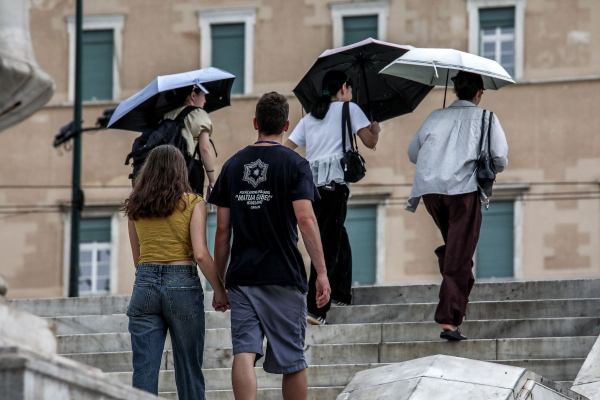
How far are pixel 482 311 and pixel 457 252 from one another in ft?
4.08

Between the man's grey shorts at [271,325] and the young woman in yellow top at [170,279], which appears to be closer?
the man's grey shorts at [271,325]

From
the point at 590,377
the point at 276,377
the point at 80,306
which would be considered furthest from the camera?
the point at 80,306

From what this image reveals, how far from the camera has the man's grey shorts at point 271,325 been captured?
29.1 ft

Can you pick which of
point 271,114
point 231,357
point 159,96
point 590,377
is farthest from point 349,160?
point 271,114

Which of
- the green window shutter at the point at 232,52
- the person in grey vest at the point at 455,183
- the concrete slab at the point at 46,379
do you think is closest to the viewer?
the concrete slab at the point at 46,379

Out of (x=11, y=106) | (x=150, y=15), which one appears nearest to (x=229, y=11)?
(x=150, y=15)

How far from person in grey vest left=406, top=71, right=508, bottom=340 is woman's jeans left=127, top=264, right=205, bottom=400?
103 inches

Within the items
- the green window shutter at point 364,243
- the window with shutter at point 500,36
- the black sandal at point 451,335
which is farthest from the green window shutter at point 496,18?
the black sandal at point 451,335

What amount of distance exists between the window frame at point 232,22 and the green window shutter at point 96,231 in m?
3.85

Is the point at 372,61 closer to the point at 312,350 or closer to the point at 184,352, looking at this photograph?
the point at 312,350

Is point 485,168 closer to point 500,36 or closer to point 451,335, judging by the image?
point 451,335

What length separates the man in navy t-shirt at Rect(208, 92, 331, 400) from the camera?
29.2 feet

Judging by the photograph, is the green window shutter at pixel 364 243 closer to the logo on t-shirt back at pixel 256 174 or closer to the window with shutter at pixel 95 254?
the window with shutter at pixel 95 254

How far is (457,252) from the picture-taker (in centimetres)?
1134
